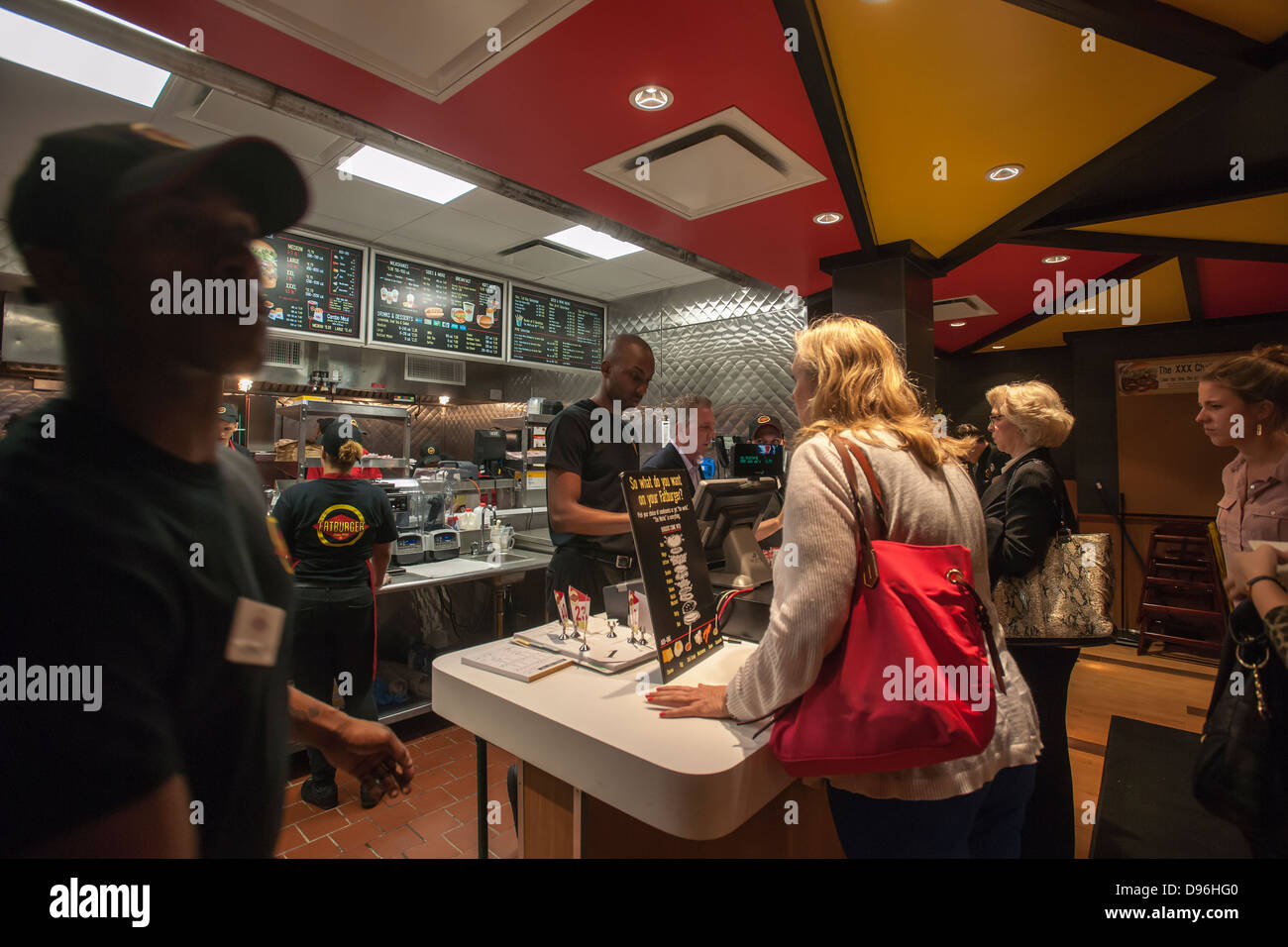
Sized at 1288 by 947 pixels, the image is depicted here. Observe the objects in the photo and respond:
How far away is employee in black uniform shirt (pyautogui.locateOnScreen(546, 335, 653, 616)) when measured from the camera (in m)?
2.29

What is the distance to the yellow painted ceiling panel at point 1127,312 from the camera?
179 inches

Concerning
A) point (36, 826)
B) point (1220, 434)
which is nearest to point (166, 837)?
point (36, 826)

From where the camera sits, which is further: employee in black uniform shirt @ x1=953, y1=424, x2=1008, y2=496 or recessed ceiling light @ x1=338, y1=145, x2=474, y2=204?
employee in black uniform shirt @ x1=953, y1=424, x2=1008, y2=496

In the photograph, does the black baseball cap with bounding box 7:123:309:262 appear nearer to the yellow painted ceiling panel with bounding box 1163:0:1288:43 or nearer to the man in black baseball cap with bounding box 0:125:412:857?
the man in black baseball cap with bounding box 0:125:412:857

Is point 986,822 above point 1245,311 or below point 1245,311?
below

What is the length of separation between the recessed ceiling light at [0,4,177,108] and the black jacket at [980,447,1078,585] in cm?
244

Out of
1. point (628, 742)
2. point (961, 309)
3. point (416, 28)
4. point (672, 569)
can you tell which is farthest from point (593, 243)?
point (628, 742)

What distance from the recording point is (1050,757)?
86.9 inches

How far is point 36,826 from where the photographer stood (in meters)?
0.34

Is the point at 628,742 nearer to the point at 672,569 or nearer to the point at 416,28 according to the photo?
the point at 672,569

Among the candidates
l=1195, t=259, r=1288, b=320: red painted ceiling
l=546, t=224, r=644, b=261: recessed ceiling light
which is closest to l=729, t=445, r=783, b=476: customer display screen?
l=546, t=224, r=644, b=261: recessed ceiling light
